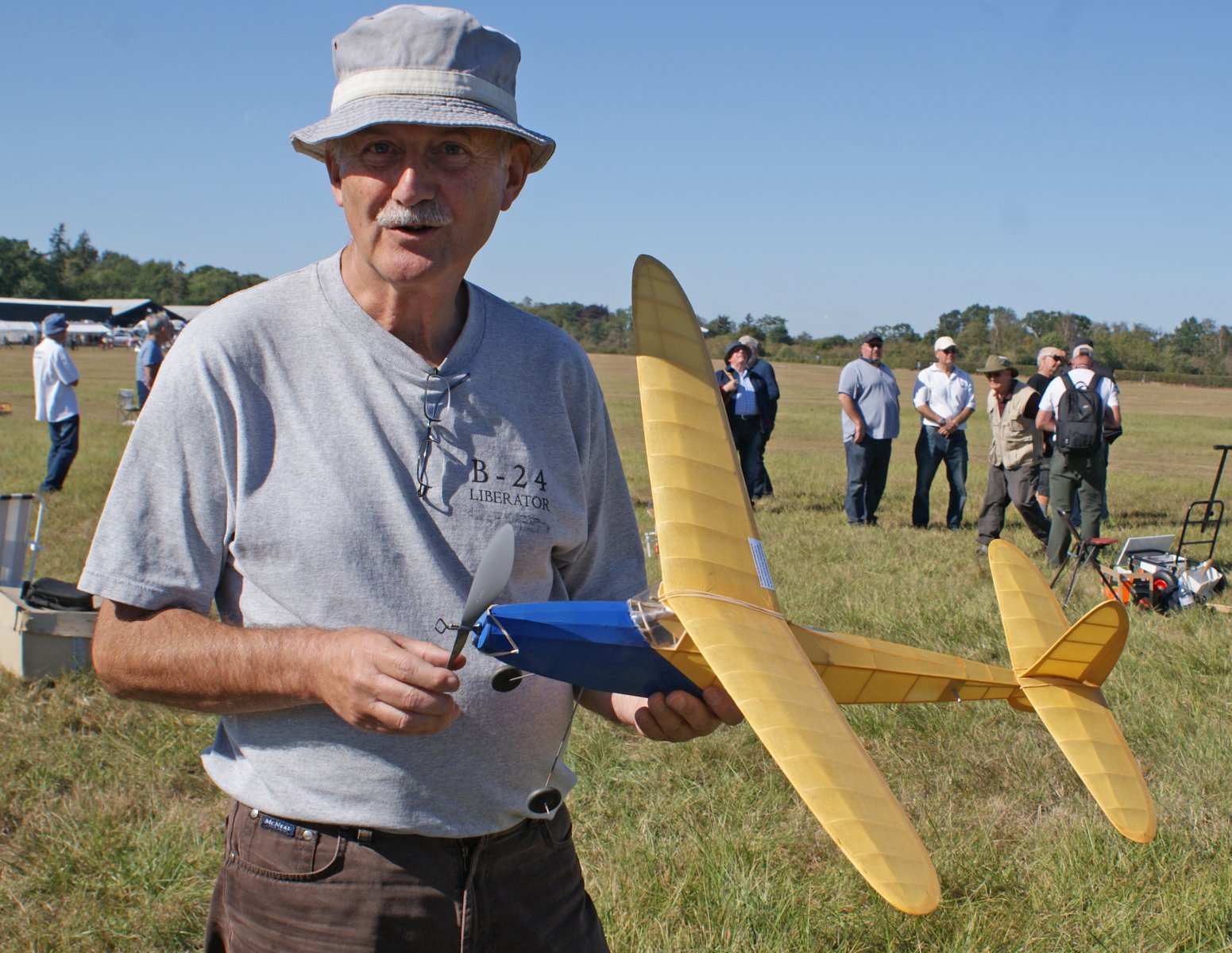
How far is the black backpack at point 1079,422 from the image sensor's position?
29.9ft

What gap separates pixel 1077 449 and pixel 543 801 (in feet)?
28.0

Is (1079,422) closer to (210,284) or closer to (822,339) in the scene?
(822,339)

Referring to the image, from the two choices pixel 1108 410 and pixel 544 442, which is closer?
pixel 544 442

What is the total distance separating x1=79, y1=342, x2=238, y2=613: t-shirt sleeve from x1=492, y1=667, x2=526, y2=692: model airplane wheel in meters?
0.52

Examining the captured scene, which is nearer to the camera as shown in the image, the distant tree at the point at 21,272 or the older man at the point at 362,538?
the older man at the point at 362,538

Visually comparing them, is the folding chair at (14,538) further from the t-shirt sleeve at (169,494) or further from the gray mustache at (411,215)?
the gray mustache at (411,215)

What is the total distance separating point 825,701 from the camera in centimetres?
179

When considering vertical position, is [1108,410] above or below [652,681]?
above

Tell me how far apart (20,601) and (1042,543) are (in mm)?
9118

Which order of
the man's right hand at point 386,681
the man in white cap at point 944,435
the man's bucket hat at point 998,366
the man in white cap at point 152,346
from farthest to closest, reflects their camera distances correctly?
the man in white cap at point 152,346
the man in white cap at point 944,435
the man's bucket hat at point 998,366
the man's right hand at point 386,681

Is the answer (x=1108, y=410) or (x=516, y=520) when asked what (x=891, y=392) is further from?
(x=516, y=520)

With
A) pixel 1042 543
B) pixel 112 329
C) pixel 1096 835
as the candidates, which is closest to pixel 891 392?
pixel 1042 543

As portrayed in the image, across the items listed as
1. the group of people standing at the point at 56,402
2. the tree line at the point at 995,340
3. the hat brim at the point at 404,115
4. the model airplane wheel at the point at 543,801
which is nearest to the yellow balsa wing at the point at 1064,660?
the model airplane wheel at the point at 543,801

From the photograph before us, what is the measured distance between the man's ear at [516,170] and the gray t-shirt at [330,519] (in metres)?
0.31
